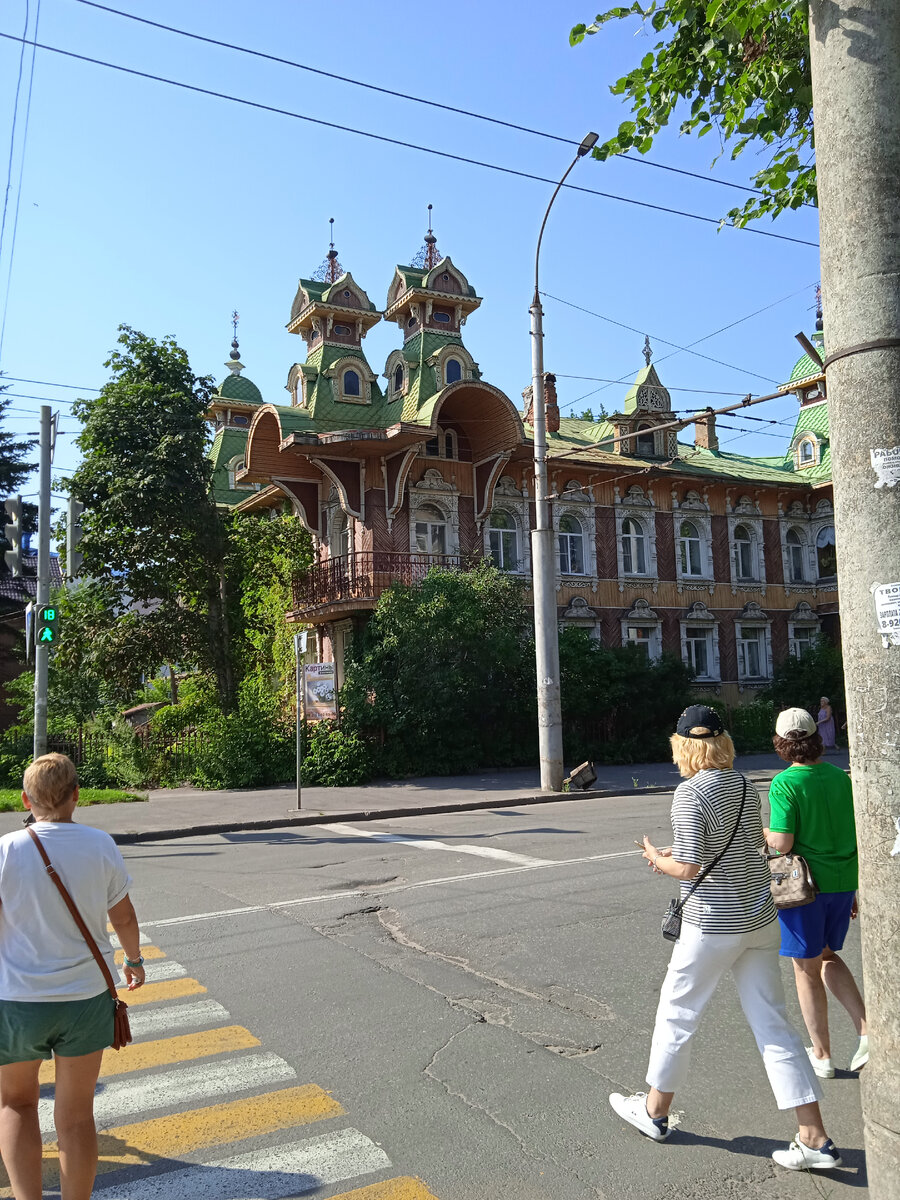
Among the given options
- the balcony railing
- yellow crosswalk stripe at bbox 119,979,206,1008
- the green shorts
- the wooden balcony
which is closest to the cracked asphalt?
yellow crosswalk stripe at bbox 119,979,206,1008

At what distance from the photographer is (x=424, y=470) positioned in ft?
91.6

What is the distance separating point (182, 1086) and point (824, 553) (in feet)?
114

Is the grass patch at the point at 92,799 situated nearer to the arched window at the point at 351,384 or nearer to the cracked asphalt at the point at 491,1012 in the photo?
the cracked asphalt at the point at 491,1012

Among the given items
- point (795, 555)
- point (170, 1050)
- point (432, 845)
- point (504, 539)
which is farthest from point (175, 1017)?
point (795, 555)

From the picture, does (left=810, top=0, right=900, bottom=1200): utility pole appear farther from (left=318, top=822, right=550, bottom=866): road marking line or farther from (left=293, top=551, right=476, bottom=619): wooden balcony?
(left=293, top=551, right=476, bottom=619): wooden balcony

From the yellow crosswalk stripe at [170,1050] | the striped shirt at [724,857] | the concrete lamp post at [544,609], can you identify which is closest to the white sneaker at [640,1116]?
the striped shirt at [724,857]

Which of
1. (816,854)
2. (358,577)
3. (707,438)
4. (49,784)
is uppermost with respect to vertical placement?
(707,438)

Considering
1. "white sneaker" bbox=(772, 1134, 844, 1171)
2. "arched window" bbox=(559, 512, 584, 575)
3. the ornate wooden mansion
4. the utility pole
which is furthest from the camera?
"arched window" bbox=(559, 512, 584, 575)

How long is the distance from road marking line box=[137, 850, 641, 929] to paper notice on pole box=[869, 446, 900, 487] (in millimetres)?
7520

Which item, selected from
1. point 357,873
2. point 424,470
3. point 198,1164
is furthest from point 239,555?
point 198,1164

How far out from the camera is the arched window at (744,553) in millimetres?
34969

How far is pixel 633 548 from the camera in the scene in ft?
107

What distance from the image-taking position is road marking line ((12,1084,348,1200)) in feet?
14.3

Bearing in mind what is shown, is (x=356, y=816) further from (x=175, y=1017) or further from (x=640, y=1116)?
(x=640, y=1116)
